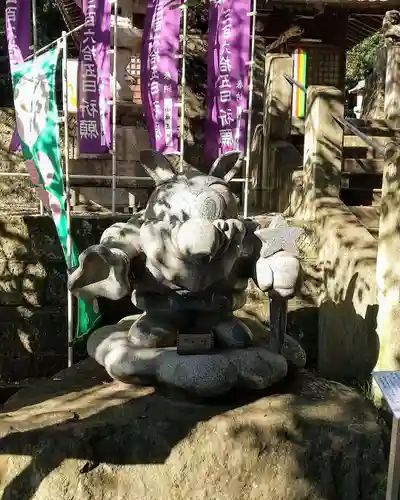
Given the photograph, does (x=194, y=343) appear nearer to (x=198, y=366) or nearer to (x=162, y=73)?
(x=198, y=366)

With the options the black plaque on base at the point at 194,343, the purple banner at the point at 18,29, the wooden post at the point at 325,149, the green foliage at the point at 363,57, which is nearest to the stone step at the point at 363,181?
the wooden post at the point at 325,149

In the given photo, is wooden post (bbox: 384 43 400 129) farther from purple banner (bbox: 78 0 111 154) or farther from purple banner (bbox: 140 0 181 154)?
purple banner (bbox: 78 0 111 154)

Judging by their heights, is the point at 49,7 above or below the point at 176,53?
above

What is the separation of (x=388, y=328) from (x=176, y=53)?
11.8ft

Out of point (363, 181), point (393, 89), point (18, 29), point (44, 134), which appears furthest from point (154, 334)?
point (393, 89)

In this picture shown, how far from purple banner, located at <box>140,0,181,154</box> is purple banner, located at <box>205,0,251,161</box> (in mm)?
539

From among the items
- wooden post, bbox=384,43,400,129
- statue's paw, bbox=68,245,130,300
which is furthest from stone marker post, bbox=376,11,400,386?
wooden post, bbox=384,43,400,129

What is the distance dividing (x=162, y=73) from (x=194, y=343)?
138 inches

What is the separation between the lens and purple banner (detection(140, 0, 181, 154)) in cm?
598

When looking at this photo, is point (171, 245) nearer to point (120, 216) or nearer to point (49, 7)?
point (120, 216)

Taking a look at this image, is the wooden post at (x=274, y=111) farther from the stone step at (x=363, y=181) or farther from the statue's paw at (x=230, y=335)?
the statue's paw at (x=230, y=335)

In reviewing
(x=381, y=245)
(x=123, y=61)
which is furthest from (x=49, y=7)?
(x=381, y=245)

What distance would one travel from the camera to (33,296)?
5578mm

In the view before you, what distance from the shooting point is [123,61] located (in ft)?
28.1
